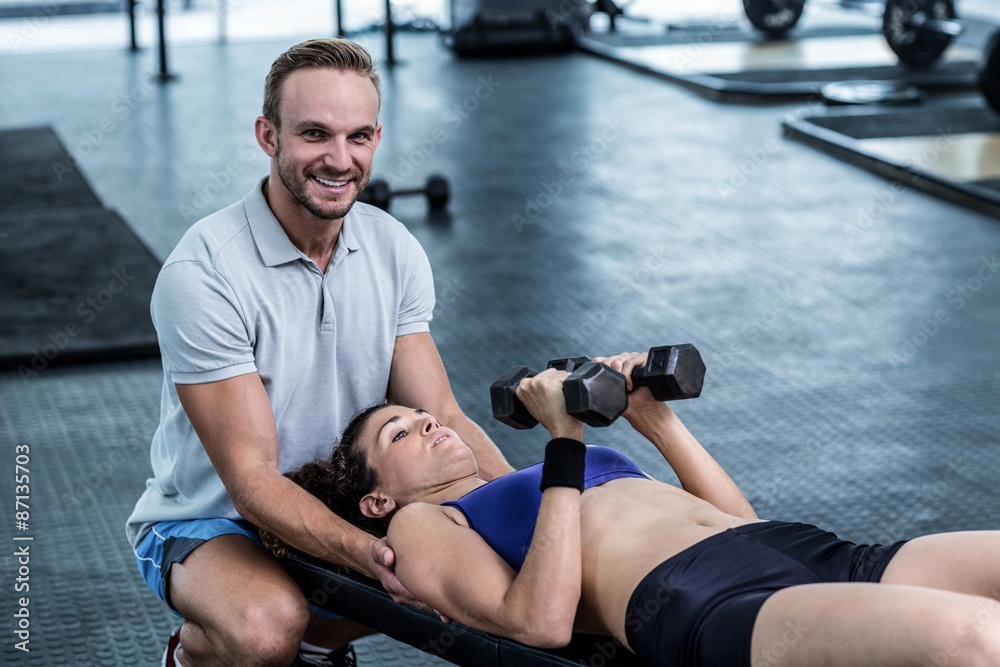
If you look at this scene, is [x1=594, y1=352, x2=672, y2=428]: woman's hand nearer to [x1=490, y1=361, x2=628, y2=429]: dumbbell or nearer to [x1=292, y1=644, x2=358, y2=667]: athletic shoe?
[x1=490, y1=361, x2=628, y2=429]: dumbbell

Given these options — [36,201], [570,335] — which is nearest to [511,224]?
[570,335]

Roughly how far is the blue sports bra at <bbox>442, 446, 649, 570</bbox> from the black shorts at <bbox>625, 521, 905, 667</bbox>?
18 cm

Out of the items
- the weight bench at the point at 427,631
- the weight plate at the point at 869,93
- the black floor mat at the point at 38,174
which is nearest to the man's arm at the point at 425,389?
the weight bench at the point at 427,631

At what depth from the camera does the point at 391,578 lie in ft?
5.00

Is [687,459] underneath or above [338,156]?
underneath

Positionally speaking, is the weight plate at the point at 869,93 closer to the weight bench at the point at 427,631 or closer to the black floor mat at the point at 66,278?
the black floor mat at the point at 66,278

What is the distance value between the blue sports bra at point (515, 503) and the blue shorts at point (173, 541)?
322 millimetres

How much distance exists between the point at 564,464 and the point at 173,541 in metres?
0.63

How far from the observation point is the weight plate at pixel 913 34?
258 inches

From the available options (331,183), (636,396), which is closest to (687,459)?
(636,396)

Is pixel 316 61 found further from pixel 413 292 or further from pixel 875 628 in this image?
pixel 875 628

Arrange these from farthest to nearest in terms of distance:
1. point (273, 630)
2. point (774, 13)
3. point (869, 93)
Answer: point (774, 13) → point (869, 93) → point (273, 630)

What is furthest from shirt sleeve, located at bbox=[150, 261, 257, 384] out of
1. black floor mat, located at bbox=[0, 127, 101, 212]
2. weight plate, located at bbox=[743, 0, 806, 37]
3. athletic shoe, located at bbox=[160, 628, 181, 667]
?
weight plate, located at bbox=[743, 0, 806, 37]

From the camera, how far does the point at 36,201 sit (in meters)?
4.56
